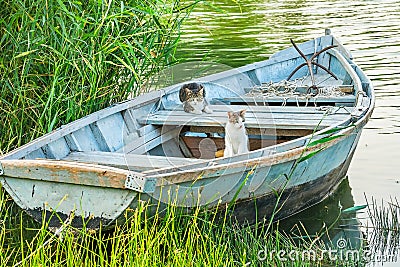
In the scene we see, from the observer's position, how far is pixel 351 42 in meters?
12.0

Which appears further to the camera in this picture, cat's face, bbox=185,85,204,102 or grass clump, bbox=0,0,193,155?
cat's face, bbox=185,85,204,102

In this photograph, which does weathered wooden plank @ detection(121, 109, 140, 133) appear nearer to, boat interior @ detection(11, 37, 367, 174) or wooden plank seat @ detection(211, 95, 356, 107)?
boat interior @ detection(11, 37, 367, 174)

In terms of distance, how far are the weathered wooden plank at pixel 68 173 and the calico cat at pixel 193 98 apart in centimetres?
178

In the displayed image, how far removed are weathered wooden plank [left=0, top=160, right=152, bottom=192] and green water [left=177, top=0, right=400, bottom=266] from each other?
69.5 inches

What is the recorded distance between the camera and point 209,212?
4633mm

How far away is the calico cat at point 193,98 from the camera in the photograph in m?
5.86

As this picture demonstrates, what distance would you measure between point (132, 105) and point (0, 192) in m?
1.24

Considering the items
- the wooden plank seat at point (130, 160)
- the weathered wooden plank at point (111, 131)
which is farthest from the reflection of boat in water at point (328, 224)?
the weathered wooden plank at point (111, 131)

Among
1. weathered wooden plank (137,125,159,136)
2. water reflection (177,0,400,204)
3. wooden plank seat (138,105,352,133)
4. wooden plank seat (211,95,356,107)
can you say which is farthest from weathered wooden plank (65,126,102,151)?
wooden plank seat (211,95,356,107)

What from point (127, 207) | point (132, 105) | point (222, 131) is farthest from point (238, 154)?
point (132, 105)

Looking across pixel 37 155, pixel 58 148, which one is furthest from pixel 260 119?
pixel 37 155

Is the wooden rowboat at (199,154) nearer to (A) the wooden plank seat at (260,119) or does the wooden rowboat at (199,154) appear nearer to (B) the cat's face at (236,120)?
(A) the wooden plank seat at (260,119)

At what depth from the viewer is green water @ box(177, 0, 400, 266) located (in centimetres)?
666

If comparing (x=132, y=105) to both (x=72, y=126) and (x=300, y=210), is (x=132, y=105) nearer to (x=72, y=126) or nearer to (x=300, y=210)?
(x=72, y=126)
